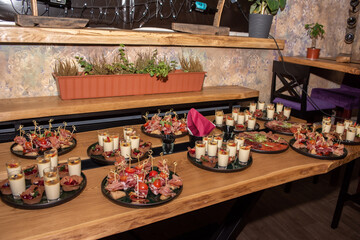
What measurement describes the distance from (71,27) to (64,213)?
64.8 inches

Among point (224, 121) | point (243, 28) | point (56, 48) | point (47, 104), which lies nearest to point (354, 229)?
point (224, 121)

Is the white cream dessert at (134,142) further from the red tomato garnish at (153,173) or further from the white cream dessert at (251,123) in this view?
the white cream dessert at (251,123)

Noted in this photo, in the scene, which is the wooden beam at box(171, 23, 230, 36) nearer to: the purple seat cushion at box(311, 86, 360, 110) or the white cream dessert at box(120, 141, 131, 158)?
the purple seat cushion at box(311, 86, 360, 110)

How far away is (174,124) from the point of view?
1935mm

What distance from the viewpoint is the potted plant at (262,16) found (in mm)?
3107

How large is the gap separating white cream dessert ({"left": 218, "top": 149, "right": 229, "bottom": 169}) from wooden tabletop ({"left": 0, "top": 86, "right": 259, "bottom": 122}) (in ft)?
4.01

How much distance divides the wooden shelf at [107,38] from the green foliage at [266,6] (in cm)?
30

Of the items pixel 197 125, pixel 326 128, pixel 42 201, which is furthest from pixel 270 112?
pixel 42 201

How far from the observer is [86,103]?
232 cm

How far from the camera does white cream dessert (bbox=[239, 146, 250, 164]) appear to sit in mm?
1485

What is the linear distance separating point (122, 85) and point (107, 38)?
40 centimetres

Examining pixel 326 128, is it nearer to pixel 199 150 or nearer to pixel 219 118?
pixel 219 118

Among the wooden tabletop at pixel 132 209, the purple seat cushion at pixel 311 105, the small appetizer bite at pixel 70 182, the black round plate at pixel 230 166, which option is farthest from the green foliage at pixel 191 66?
the small appetizer bite at pixel 70 182

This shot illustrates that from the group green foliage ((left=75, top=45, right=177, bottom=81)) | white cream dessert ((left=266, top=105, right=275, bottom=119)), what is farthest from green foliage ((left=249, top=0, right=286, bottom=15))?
white cream dessert ((left=266, top=105, right=275, bottom=119))
